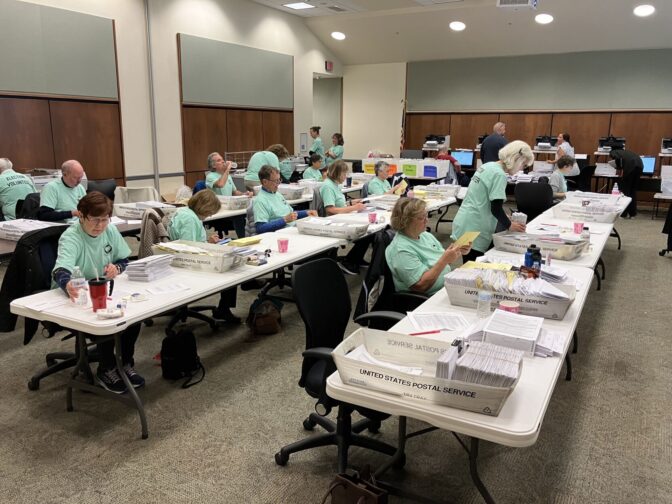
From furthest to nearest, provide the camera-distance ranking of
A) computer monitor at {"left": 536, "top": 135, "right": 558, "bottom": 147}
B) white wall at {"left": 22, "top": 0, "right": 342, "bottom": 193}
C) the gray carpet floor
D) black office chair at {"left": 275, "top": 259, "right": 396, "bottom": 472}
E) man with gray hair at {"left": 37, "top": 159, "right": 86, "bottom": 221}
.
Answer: computer monitor at {"left": 536, "top": 135, "right": 558, "bottom": 147}, white wall at {"left": 22, "top": 0, "right": 342, "bottom": 193}, man with gray hair at {"left": 37, "top": 159, "right": 86, "bottom": 221}, the gray carpet floor, black office chair at {"left": 275, "top": 259, "right": 396, "bottom": 472}

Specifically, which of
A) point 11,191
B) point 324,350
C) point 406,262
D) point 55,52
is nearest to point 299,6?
point 55,52

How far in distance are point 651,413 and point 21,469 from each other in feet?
10.7

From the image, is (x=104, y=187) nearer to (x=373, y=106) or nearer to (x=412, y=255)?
(x=412, y=255)

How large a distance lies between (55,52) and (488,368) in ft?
24.2

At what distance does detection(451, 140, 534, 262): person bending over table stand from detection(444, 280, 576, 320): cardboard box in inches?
62.7

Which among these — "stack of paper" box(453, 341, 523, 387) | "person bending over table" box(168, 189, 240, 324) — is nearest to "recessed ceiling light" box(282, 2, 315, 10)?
"person bending over table" box(168, 189, 240, 324)

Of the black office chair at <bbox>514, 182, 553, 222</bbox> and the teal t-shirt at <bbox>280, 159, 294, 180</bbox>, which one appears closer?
the black office chair at <bbox>514, 182, 553, 222</bbox>

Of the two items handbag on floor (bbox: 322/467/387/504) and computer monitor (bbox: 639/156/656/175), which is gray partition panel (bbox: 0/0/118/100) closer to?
handbag on floor (bbox: 322/467/387/504)

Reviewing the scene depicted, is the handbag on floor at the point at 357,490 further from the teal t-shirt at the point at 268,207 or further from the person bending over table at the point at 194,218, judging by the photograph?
the teal t-shirt at the point at 268,207

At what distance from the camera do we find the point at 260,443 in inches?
104

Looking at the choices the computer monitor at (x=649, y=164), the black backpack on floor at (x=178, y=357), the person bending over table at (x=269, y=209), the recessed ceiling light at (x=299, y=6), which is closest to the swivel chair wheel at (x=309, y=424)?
the black backpack on floor at (x=178, y=357)

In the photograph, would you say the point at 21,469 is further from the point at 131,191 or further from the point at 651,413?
the point at 131,191

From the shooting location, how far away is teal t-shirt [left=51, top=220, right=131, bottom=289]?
2.79 m

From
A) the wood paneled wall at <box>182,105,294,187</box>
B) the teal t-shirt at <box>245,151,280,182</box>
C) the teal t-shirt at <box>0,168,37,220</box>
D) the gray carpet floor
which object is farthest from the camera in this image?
the wood paneled wall at <box>182,105,294,187</box>
